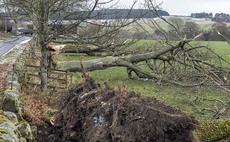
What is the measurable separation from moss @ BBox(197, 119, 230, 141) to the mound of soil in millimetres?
185

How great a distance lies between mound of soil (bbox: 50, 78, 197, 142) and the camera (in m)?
5.54

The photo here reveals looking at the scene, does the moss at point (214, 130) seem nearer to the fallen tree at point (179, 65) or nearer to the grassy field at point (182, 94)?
the fallen tree at point (179, 65)

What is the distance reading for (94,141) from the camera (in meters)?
5.73

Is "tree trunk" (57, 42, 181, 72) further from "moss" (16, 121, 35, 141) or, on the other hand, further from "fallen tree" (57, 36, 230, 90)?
"moss" (16, 121, 35, 141)

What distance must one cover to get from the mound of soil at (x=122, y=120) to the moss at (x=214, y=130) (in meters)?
0.18

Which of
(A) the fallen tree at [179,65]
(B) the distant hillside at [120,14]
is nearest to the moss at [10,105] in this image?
(B) the distant hillside at [120,14]

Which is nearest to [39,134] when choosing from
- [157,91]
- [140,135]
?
[140,135]

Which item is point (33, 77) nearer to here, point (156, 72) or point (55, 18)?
point (55, 18)

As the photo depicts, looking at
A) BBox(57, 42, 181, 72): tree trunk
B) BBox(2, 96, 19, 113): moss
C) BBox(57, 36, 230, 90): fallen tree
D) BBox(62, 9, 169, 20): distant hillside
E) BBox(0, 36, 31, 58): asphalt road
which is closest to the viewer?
BBox(2, 96, 19, 113): moss

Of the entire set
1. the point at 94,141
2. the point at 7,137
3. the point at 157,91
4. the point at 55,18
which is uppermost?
the point at 55,18

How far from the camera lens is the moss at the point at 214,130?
5602 mm

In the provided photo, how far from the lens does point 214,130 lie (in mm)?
5660

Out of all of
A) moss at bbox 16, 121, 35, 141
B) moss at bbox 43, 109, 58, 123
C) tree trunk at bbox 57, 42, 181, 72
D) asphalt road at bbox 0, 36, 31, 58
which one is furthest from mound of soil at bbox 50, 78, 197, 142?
asphalt road at bbox 0, 36, 31, 58

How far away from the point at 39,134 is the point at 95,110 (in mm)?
1751
